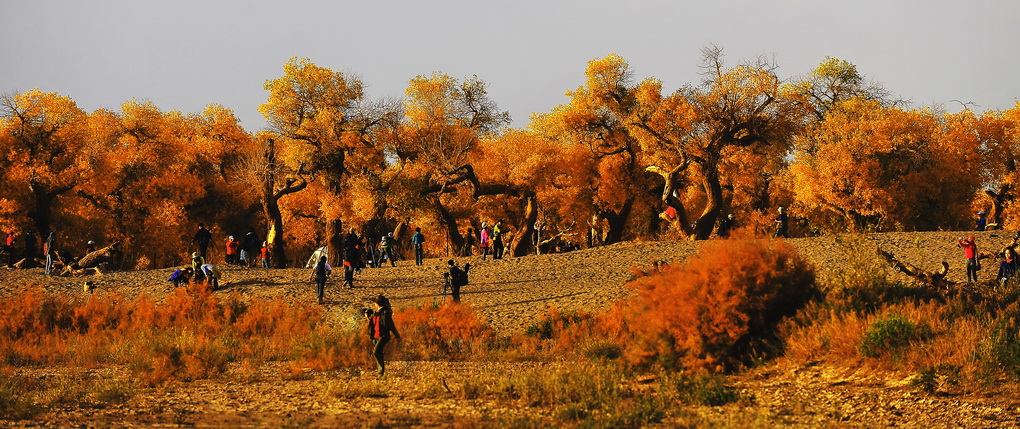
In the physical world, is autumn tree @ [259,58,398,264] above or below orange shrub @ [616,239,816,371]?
above

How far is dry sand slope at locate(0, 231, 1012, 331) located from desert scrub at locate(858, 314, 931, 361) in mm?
10073

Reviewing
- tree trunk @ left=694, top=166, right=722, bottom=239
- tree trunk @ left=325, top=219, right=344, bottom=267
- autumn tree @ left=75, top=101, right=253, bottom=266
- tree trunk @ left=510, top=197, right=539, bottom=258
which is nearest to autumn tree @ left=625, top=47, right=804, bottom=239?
tree trunk @ left=694, top=166, right=722, bottom=239

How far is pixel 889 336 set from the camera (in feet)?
45.6

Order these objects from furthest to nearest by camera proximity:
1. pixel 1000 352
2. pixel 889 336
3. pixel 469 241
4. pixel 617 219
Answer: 1. pixel 469 241
2. pixel 617 219
3. pixel 889 336
4. pixel 1000 352

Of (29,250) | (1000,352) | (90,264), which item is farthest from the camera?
(29,250)

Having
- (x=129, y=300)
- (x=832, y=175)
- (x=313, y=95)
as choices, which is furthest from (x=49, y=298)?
(x=832, y=175)

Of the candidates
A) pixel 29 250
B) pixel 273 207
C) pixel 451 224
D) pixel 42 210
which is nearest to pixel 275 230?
pixel 273 207

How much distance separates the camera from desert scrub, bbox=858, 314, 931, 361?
13828 mm

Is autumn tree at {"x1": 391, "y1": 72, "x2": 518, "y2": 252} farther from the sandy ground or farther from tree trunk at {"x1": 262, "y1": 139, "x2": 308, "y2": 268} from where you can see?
the sandy ground

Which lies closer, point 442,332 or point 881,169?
point 442,332

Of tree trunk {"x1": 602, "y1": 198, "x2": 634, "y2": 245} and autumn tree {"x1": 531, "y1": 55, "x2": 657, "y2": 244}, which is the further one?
tree trunk {"x1": 602, "y1": 198, "x2": 634, "y2": 245}

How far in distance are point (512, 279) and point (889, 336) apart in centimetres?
1794

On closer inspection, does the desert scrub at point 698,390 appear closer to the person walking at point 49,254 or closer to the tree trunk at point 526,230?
the person walking at point 49,254

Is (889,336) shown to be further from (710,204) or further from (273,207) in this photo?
(273,207)
